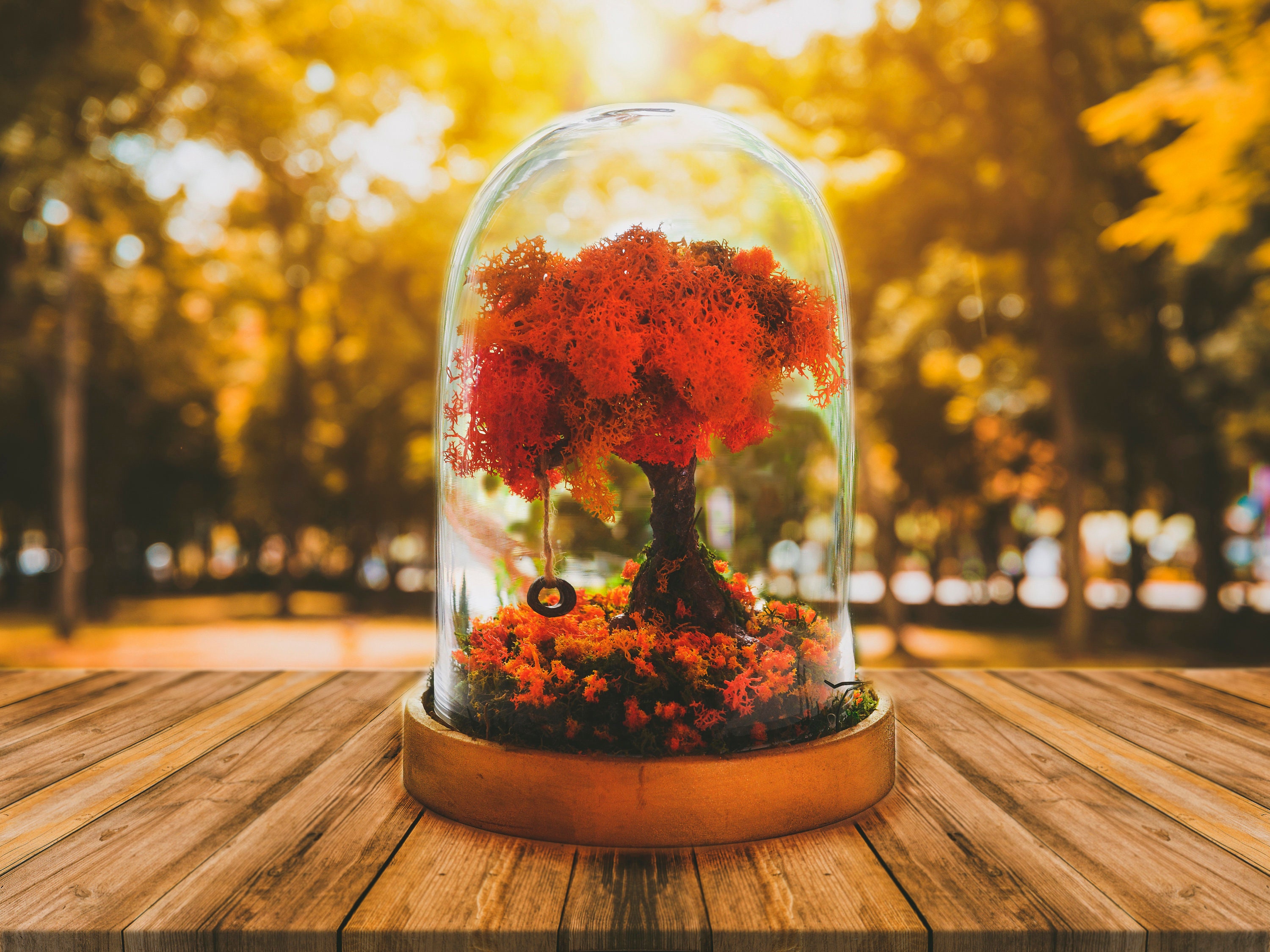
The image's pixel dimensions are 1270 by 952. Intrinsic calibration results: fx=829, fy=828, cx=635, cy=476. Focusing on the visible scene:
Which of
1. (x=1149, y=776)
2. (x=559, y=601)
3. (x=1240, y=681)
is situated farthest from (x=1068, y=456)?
(x=559, y=601)

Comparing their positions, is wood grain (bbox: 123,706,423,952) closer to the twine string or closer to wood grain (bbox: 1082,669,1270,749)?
the twine string

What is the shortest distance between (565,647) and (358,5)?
22.9ft

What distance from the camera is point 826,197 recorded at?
23.0 ft

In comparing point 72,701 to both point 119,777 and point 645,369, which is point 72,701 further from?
point 645,369

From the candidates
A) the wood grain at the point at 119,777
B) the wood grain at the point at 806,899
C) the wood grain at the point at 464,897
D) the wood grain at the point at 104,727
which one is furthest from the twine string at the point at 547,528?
the wood grain at the point at 104,727

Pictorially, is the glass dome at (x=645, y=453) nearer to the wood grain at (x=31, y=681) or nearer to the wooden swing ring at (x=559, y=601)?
the wooden swing ring at (x=559, y=601)

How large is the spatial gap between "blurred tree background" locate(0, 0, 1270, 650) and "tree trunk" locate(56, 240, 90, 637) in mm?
39

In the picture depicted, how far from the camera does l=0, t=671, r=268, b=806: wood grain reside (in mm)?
1920

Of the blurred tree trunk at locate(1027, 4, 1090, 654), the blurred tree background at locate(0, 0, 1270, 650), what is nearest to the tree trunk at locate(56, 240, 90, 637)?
the blurred tree background at locate(0, 0, 1270, 650)

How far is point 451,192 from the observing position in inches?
320

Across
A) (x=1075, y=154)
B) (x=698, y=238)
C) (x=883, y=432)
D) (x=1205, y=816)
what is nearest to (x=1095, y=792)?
(x=1205, y=816)

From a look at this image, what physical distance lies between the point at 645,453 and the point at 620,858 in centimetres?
72

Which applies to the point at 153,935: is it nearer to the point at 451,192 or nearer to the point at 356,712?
the point at 356,712

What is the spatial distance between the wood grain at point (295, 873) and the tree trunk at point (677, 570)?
648mm
